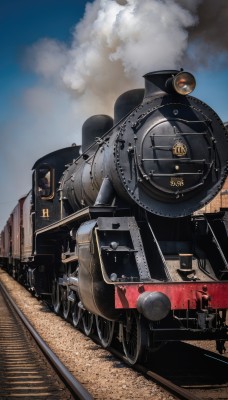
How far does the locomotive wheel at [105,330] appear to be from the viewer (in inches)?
295

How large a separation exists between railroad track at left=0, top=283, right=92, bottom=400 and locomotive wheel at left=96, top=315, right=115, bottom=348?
32.9 inches

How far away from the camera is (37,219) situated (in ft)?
40.7

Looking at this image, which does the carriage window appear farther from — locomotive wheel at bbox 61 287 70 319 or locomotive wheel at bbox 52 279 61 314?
locomotive wheel at bbox 61 287 70 319

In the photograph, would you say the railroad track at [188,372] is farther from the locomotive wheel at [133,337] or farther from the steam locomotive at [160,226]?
the steam locomotive at [160,226]

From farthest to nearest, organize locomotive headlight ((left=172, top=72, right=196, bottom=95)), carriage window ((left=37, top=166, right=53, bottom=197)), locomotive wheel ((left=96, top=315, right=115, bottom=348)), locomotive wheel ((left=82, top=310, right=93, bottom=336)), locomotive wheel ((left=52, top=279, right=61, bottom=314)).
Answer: carriage window ((left=37, top=166, right=53, bottom=197)), locomotive wheel ((left=52, top=279, right=61, bottom=314)), locomotive wheel ((left=82, top=310, right=93, bottom=336)), locomotive wheel ((left=96, top=315, right=115, bottom=348)), locomotive headlight ((left=172, top=72, right=196, bottom=95))

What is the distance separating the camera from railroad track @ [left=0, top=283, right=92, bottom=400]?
5273mm

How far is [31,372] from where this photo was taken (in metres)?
6.35

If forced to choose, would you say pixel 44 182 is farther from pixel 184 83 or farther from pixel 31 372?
pixel 31 372

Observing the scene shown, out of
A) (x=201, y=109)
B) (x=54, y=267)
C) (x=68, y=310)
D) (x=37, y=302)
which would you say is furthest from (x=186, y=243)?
(x=37, y=302)

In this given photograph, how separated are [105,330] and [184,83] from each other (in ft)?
12.4

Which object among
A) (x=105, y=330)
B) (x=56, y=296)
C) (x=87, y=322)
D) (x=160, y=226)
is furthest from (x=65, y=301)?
(x=160, y=226)

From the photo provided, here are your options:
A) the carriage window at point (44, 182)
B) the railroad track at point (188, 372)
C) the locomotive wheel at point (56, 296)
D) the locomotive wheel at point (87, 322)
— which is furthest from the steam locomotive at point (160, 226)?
the carriage window at point (44, 182)

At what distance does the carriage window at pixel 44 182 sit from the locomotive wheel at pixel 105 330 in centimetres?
497

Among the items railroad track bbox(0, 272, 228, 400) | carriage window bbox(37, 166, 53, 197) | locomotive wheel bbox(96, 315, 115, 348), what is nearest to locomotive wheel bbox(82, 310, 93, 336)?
locomotive wheel bbox(96, 315, 115, 348)
